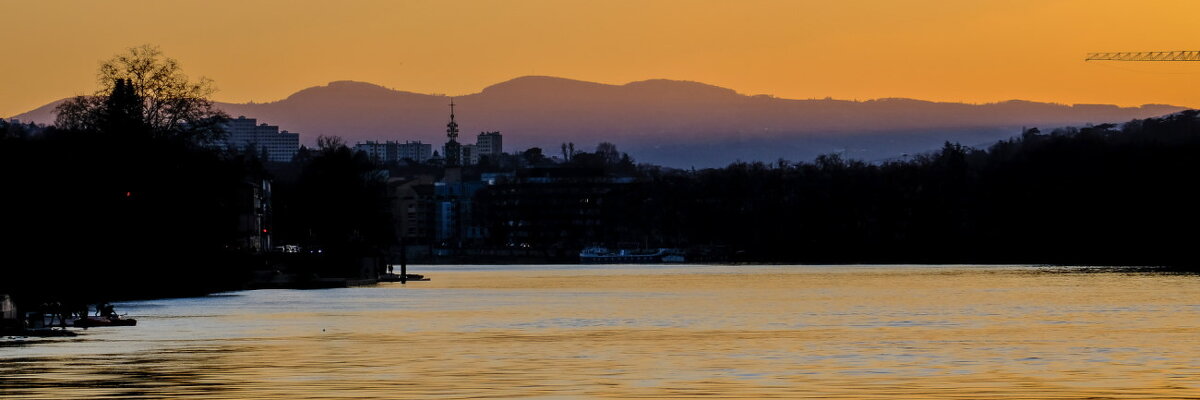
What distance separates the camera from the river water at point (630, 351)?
51562mm

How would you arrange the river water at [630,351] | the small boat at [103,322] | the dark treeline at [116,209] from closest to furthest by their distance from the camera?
the river water at [630,351]
the small boat at [103,322]
the dark treeline at [116,209]

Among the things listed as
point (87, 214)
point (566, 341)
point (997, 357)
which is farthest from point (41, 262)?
point (997, 357)

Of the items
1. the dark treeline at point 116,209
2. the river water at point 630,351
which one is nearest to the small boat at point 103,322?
the river water at point 630,351

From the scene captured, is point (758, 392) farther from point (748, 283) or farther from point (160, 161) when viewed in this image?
point (748, 283)

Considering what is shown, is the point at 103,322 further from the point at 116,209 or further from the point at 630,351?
the point at 116,209

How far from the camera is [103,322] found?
82.6m

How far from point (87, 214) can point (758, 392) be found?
73.5 m

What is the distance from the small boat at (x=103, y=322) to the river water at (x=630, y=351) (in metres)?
Answer: 1.54

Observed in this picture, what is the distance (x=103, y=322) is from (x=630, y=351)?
25168 millimetres

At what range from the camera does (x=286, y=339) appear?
248 feet

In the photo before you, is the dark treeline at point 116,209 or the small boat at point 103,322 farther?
the dark treeline at point 116,209

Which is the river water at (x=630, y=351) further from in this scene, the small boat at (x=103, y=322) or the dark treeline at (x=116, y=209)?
the dark treeline at (x=116, y=209)

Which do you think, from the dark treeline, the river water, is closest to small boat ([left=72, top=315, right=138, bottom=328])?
the river water

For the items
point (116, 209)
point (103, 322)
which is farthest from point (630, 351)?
point (116, 209)
